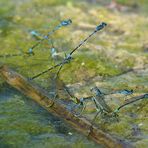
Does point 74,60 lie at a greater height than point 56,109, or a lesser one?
lesser

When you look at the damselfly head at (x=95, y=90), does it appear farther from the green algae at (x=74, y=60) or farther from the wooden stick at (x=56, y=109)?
the wooden stick at (x=56, y=109)

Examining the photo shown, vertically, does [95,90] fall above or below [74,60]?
above

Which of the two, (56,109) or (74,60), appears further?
(74,60)

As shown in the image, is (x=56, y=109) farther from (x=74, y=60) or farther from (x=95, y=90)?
(x=74, y=60)

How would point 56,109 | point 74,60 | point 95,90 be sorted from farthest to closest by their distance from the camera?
point 74,60 → point 95,90 → point 56,109

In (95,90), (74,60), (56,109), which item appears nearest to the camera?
(56,109)

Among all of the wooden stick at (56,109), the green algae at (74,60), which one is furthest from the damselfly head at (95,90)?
the wooden stick at (56,109)

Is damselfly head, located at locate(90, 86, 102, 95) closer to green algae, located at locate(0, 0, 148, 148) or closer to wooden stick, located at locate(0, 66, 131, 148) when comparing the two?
green algae, located at locate(0, 0, 148, 148)

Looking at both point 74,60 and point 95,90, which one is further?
point 74,60

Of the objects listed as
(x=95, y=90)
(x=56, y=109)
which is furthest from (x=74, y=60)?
→ (x=56, y=109)

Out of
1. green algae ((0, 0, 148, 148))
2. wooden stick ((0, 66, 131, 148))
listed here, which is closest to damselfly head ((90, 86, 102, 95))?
green algae ((0, 0, 148, 148))
